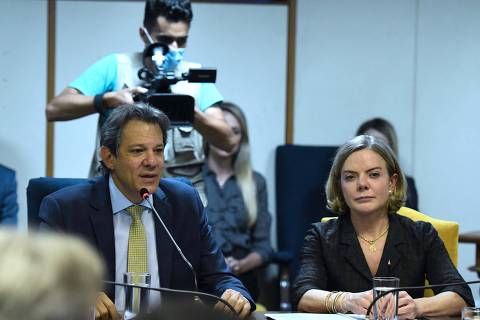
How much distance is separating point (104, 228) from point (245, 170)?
2149 mm

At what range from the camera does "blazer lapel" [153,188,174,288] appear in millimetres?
2490

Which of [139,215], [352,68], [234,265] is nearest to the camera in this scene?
[139,215]

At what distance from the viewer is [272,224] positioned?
4922 mm

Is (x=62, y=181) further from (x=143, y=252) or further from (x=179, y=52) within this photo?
(x=179, y=52)

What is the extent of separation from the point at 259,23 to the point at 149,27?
1.69 meters

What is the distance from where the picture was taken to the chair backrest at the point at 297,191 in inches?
185

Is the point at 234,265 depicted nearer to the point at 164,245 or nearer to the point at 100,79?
the point at 100,79

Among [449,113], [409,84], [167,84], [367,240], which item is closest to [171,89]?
[167,84]

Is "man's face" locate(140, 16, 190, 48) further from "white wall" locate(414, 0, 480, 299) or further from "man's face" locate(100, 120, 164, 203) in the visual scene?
"white wall" locate(414, 0, 480, 299)

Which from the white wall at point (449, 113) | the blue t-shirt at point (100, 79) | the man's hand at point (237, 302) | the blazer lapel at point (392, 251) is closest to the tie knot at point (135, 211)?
the man's hand at point (237, 302)

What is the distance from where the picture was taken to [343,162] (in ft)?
9.09

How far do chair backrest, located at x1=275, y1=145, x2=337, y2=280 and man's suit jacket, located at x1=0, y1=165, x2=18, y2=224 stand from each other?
4.75 ft

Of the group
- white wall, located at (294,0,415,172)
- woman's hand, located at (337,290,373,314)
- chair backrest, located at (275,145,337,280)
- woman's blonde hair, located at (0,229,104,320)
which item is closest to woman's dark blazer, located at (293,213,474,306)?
woman's hand, located at (337,290,373,314)

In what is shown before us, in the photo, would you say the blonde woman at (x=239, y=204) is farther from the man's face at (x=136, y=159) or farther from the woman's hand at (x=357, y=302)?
the woman's hand at (x=357, y=302)
